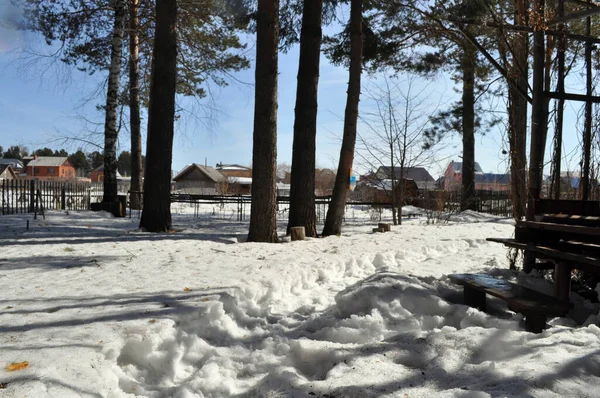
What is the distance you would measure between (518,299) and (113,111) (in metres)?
13.6

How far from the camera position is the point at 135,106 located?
671 inches

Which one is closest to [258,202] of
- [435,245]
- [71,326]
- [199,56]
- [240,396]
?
[435,245]

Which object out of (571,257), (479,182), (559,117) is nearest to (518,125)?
(559,117)

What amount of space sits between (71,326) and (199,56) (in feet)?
44.5

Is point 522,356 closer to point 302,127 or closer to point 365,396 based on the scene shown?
point 365,396

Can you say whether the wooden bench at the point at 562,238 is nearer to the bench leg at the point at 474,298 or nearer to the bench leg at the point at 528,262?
the bench leg at the point at 528,262

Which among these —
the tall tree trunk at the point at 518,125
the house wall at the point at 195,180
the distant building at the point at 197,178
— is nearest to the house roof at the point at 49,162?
the distant building at the point at 197,178

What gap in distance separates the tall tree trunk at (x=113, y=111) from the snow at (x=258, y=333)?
7810 millimetres

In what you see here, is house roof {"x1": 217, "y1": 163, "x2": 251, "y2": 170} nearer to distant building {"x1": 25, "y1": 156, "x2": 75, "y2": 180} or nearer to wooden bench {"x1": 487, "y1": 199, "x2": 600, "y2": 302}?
distant building {"x1": 25, "y1": 156, "x2": 75, "y2": 180}

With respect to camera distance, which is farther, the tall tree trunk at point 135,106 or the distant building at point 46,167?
the distant building at point 46,167

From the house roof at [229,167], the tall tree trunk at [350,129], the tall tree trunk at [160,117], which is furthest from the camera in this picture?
the house roof at [229,167]

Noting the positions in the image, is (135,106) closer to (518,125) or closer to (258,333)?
(518,125)

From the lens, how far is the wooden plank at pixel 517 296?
320cm

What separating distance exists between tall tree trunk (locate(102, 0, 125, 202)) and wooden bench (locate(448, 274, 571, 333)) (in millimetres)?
12432
